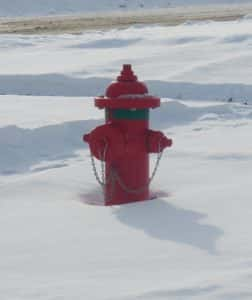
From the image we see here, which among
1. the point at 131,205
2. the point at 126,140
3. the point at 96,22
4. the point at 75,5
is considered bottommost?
the point at 75,5

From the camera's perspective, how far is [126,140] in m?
4.77

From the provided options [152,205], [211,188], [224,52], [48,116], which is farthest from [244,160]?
[224,52]

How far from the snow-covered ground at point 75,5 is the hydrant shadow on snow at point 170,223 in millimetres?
34365

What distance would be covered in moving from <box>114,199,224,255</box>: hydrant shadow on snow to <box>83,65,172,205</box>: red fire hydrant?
1.11ft

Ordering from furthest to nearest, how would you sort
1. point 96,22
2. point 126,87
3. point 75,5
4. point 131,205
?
point 75,5
point 96,22
point 126,87
point 131,205

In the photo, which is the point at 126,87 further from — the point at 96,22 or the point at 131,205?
the point at 96,22

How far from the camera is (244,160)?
561 cm

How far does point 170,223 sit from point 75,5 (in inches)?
1500

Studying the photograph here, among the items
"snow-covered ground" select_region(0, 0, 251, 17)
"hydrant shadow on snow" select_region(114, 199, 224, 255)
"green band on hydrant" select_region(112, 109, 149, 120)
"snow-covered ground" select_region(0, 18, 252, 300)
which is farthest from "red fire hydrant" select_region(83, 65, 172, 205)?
"snow-covered ground" select_region(0, 0, 251, 17)

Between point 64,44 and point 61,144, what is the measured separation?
298 inches

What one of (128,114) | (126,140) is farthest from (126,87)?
(126,140)

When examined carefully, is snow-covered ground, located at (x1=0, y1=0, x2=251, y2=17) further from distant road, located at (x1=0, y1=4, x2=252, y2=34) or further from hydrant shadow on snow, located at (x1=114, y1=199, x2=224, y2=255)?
hydrant shadow on snow, located at (x1=114, y1=199, x2=224, y2=255)

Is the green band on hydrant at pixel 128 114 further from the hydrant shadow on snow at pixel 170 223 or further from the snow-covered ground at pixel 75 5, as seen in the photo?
the snow-covered ground at pixel 75 5

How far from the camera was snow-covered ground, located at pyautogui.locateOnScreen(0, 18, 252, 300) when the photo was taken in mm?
3197
